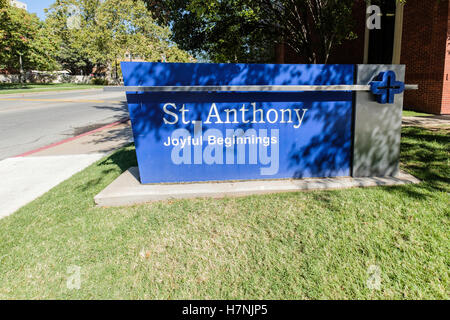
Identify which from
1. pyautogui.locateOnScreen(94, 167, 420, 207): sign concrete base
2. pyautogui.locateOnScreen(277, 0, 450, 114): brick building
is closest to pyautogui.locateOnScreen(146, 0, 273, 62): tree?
pyautogui.locateOnScreen(94, 167, 420, 207): sign concrete base

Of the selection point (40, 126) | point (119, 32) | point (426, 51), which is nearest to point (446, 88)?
point (426, 51)

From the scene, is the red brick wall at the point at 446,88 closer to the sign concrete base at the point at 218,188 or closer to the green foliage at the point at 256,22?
the green foliage at the point at 256,22

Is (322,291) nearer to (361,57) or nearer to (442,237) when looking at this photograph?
(442,237)

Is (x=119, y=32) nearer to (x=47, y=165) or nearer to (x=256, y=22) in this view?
(x=256, y=22)

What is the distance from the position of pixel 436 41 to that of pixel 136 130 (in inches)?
463

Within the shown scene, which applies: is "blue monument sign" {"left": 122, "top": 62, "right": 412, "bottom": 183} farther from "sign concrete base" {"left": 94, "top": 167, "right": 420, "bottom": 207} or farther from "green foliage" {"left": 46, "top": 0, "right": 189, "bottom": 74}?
"green foliage" {"left": 46, "top": 0, "right": 189, "bottom": 74}

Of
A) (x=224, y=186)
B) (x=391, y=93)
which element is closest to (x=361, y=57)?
(x=391, y=93)

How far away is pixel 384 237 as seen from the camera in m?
3.05

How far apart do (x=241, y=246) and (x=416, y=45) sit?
12.7 meters

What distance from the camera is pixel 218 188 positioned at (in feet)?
13.6

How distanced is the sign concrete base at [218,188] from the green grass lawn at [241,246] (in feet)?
0.39

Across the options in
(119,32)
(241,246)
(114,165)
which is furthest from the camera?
(119,32)

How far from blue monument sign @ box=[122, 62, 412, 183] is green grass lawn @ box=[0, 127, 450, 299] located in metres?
0.54

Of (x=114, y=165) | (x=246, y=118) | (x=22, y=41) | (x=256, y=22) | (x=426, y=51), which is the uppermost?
(x=22, y=41)
